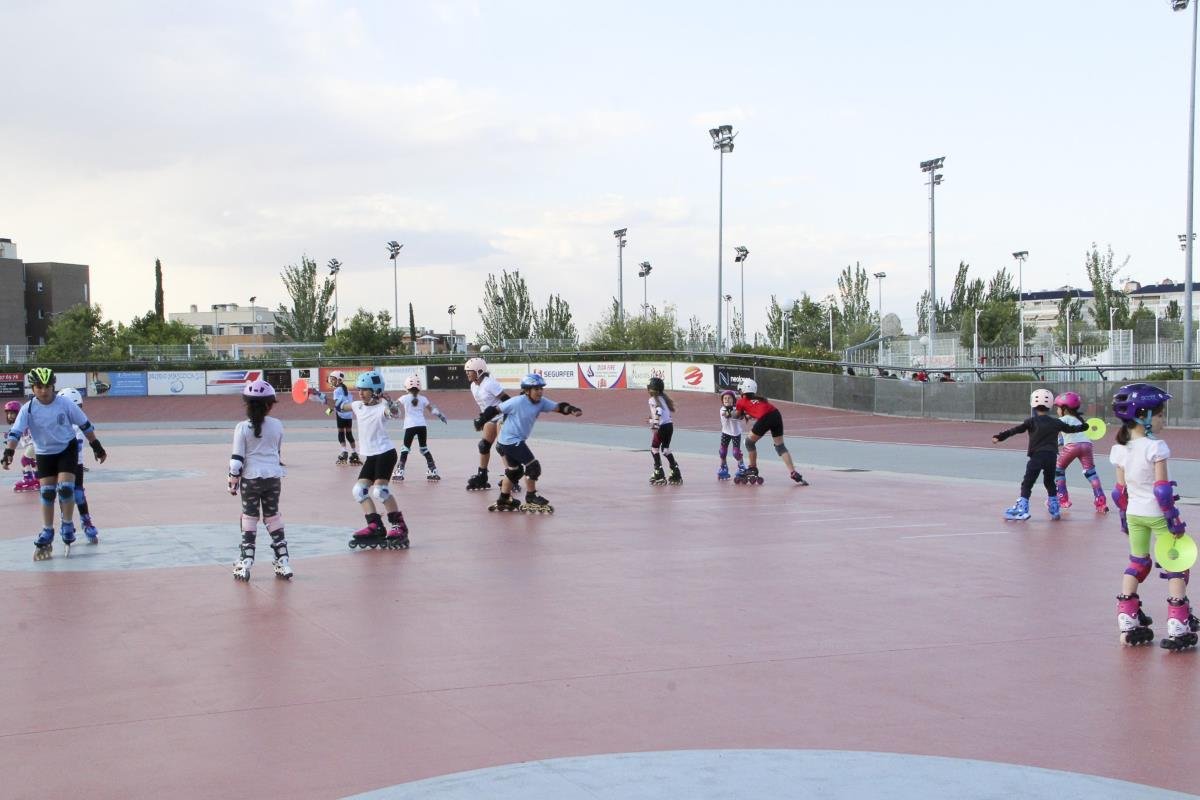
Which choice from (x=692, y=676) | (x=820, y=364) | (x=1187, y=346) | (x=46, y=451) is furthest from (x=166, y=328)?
(x=692, y=676)

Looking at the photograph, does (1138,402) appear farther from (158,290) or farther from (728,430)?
(158,290)

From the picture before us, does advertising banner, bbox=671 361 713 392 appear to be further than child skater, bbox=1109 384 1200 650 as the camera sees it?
Yes

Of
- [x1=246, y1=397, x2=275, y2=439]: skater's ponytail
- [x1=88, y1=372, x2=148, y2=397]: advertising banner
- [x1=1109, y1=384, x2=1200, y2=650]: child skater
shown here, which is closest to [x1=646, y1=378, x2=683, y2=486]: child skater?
[x1=246, y1=397, x2=275, y2=439]: skater's ponytail

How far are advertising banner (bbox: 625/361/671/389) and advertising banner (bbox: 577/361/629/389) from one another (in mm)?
266

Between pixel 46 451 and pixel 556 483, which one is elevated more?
pixel 46 451

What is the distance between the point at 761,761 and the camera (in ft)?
16.5

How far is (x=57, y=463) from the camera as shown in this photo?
1138cm

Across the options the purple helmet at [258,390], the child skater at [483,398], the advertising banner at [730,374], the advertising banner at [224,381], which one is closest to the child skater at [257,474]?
the purple helmet at [258,390]

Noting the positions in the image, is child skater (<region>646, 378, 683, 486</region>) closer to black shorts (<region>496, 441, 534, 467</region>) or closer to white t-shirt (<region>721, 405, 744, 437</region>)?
white t-shirt (<region>721, 405, 744, 437</region>)

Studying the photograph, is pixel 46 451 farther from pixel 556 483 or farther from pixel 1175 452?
pixel 1175 452

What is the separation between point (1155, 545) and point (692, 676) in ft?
10.2

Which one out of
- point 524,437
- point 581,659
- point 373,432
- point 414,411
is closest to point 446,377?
point 414,411

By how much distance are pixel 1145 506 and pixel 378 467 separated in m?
7.16

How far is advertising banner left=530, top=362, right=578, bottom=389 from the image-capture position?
171 ft
